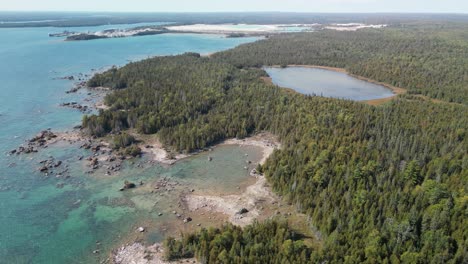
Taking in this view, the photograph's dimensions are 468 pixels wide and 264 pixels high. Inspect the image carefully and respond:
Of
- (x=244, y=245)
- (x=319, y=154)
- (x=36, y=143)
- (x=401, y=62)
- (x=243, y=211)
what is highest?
(x=401, y=62)

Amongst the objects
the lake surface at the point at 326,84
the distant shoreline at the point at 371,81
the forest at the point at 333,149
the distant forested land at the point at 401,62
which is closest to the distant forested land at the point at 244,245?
the forest at the point at 333,149

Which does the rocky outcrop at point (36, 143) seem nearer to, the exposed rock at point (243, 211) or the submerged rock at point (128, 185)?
the submerged rock at point (128, 185)

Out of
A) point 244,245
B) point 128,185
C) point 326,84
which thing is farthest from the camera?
point 326,84

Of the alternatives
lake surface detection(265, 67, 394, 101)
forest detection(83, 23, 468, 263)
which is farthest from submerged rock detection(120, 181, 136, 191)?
lake surface detection(265, 67, 394, 101)

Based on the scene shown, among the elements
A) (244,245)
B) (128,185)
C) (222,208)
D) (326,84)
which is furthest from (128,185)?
(326,84)

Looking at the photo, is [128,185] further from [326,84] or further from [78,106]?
[326,84]

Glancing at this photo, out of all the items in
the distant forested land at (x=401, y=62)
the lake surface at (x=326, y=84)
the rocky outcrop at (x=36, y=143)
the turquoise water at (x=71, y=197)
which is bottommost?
the turquoise water at (x=71, y=197)
